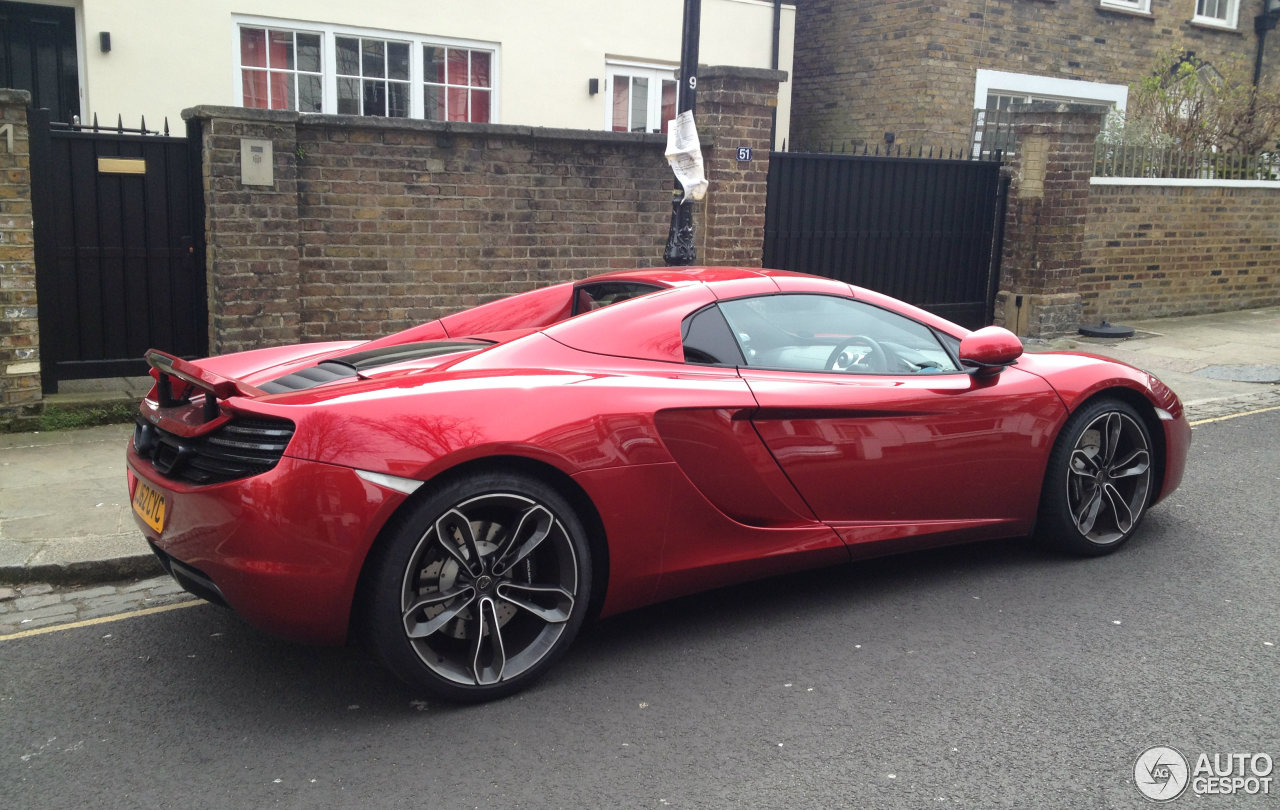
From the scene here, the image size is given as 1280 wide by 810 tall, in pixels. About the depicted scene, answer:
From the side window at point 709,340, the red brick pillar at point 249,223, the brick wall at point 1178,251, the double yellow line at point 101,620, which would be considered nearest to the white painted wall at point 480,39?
the red brick pillar at point 249,223

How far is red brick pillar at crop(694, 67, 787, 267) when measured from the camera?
376 inches

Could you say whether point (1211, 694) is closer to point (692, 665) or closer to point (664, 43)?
point (692, 665)

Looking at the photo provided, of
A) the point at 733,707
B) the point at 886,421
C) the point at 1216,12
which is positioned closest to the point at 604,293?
the point at 886,421

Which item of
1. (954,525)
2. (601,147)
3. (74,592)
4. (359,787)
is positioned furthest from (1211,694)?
(601,147)

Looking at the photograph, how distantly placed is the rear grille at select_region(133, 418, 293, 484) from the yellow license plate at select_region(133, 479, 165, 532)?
84mm

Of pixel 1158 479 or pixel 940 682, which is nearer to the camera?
pixel 940 682

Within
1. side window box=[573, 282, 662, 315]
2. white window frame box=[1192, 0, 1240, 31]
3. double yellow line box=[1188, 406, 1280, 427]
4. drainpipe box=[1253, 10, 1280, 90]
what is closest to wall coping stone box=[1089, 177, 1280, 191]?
double yellow line box=[1188, 406, 1280, 427]

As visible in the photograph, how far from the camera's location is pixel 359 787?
3.11 m

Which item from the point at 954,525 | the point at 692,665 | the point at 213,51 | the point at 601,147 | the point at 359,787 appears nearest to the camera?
the point at 359,787

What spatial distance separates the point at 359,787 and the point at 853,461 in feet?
7.05

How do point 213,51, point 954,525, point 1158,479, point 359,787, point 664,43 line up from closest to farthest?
point 359,787 → point 954,525 → point 1158,479 → point 213,51 → point 664,43

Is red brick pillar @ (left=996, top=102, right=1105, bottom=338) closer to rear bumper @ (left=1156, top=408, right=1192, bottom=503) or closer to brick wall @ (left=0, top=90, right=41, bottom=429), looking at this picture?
rear bumper @ (left=1156, top=408, right=1192, bottom=503)

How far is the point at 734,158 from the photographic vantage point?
9.71 meters

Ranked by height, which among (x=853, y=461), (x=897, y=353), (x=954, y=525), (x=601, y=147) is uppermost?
(x=601, y=147)
